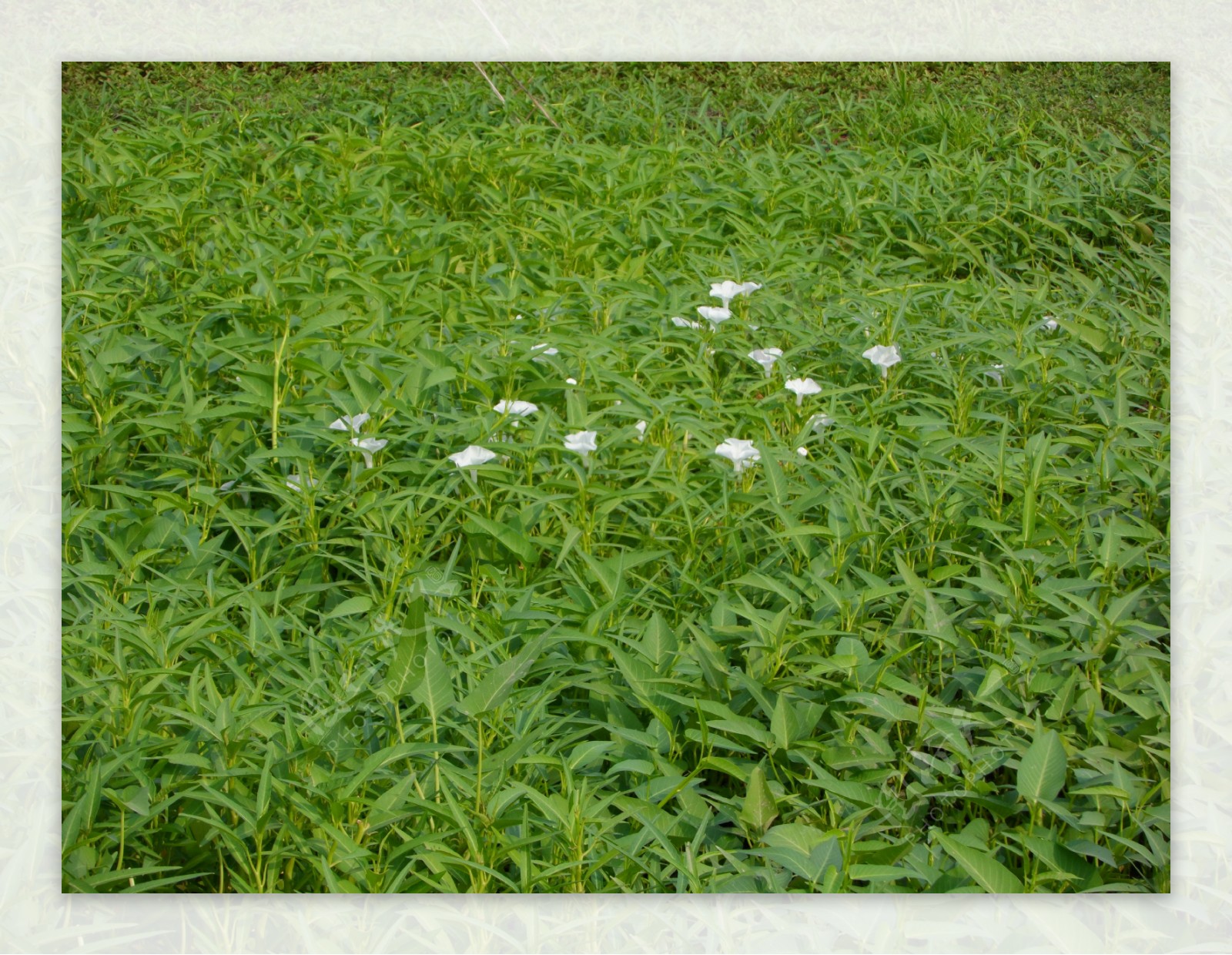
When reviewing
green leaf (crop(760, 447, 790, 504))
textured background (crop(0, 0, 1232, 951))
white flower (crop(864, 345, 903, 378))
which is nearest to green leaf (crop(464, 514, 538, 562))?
green leaf (crop(760, 447, 790, 504))

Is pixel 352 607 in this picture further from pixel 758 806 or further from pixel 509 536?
pixel 758 806

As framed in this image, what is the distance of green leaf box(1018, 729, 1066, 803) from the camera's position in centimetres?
130

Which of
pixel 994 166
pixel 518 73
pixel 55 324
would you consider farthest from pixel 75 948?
pixel 994 166

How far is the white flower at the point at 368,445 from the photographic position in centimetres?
172

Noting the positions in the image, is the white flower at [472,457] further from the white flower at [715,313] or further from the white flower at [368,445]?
the white flower at [715,313]

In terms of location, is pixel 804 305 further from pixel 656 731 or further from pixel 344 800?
pixel 344 800

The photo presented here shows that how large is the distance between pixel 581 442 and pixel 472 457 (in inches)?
6.7

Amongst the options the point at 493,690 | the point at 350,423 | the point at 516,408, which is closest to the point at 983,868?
the point at 493,690

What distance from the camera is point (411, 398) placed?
75.0 inches

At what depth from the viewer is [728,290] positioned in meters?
2.22

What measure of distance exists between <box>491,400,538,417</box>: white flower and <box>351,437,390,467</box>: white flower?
199 millimetres

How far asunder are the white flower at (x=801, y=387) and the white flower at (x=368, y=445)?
70 centimetres

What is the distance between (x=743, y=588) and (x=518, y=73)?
1595 mm

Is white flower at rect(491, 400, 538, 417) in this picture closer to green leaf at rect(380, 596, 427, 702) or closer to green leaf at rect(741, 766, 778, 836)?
green leaf at rect(380, 596, 427, 702)
